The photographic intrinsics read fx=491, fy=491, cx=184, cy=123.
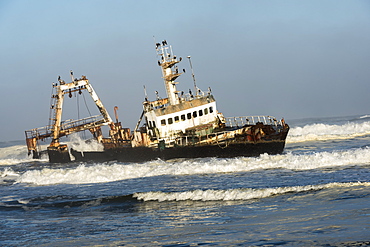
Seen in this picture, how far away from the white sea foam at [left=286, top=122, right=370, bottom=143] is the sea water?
24.1 m

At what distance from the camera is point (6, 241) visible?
13.9 meters

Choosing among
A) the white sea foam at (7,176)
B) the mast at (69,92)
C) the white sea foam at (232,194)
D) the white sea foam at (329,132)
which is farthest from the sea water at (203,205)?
the white sea foam at (329,132)

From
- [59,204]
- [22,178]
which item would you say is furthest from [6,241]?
[22,178]

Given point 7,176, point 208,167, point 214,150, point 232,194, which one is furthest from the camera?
point 7,176

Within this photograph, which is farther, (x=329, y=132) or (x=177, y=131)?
(x=329, y=132)

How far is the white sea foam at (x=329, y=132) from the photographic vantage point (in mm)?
49188

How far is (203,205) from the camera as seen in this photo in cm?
1683

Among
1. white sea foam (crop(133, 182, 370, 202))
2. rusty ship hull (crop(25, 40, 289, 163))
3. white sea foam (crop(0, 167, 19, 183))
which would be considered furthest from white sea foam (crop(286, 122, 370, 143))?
white sea foam (crop(133, 182, 370, 202))

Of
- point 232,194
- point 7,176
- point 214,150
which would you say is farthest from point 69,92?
point 232,194

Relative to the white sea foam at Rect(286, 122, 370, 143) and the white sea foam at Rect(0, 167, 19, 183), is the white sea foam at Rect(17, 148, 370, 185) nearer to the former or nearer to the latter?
Answer: the white sea foam at Rect(0, 167, 19, 183)

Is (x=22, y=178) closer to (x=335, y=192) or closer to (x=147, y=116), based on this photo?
(x=147, y=116)

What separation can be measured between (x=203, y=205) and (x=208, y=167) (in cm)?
914

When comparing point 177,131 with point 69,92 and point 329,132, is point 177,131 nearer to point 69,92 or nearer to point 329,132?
point 69,92

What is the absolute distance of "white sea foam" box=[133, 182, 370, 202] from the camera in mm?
17109
